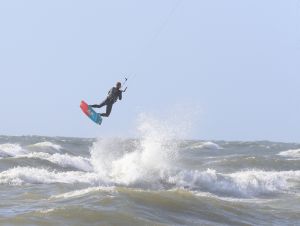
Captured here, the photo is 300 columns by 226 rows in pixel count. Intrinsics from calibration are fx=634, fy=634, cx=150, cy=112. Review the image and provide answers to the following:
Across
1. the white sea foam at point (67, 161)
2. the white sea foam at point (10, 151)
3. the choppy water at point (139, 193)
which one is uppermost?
the white sea foam at point (10, 151)

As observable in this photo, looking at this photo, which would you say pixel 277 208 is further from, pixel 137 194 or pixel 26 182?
pixel 26 182

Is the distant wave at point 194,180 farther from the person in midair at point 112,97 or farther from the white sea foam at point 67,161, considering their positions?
the white sea foam at point 67,161

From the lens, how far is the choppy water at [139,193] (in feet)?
44.9

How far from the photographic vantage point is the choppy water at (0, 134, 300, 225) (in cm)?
1367

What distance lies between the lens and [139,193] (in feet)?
53.5

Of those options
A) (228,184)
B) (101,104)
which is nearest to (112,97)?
(101,104)

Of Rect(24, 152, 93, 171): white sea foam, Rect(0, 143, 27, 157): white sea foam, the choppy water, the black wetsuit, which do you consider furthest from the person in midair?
Rect(0, 143, 27, 157): white sea foam

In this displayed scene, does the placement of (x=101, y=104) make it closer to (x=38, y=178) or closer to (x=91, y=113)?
(x=91, y=113)

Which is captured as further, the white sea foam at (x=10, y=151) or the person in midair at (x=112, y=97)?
the white sea foam at (x=10, y=151)

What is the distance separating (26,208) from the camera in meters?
14.6

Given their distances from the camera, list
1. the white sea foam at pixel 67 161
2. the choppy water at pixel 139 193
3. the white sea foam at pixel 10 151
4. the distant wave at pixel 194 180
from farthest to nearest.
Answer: the white sea foam at pixel 10 151 < the white sea foam at pixel 67 161 < the distant wave at pixel 194 180 < the choppy water at pixel 139 193

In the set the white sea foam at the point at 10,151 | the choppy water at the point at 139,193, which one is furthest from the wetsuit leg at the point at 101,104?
the white sea foam at the point at 10,151

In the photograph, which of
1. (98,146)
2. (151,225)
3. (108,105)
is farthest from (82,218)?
(98,146)

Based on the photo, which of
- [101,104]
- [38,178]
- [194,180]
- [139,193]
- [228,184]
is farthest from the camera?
[194,180]
